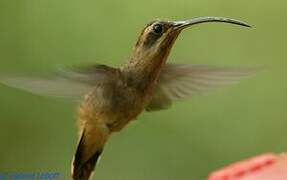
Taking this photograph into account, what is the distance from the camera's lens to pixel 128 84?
1308 mm

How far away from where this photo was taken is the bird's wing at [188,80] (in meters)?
1.32

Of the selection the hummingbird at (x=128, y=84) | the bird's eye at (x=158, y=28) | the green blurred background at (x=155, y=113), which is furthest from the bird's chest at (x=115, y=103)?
the green blurred background at (x=155, y=113)

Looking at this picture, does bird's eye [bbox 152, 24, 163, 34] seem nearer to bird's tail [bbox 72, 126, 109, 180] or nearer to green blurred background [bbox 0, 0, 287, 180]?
bird's tail [bbox 72, 126, 109, 180]

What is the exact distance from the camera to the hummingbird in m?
1.23

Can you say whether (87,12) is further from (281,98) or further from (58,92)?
(58,92)

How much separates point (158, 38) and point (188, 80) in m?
0.17

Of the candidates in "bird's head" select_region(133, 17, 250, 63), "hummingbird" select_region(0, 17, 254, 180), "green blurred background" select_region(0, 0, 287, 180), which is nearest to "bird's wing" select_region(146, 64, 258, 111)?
"hummingbird" select_region(0, 17, 254, 180)

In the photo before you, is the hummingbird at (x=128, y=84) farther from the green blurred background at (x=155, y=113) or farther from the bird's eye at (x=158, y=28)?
the green blurred background at (x=155, y=113)

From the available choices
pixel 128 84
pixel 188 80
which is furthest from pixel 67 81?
pixel 188 80

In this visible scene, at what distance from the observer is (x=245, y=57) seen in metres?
2.14

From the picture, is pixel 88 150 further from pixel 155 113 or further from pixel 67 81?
pixel 155 113

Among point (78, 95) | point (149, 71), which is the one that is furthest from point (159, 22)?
point (78, 95)

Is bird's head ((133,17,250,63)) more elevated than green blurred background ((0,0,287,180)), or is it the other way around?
bird's head ((133,17,250,63))

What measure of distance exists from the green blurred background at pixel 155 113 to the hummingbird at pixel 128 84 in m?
0.68
